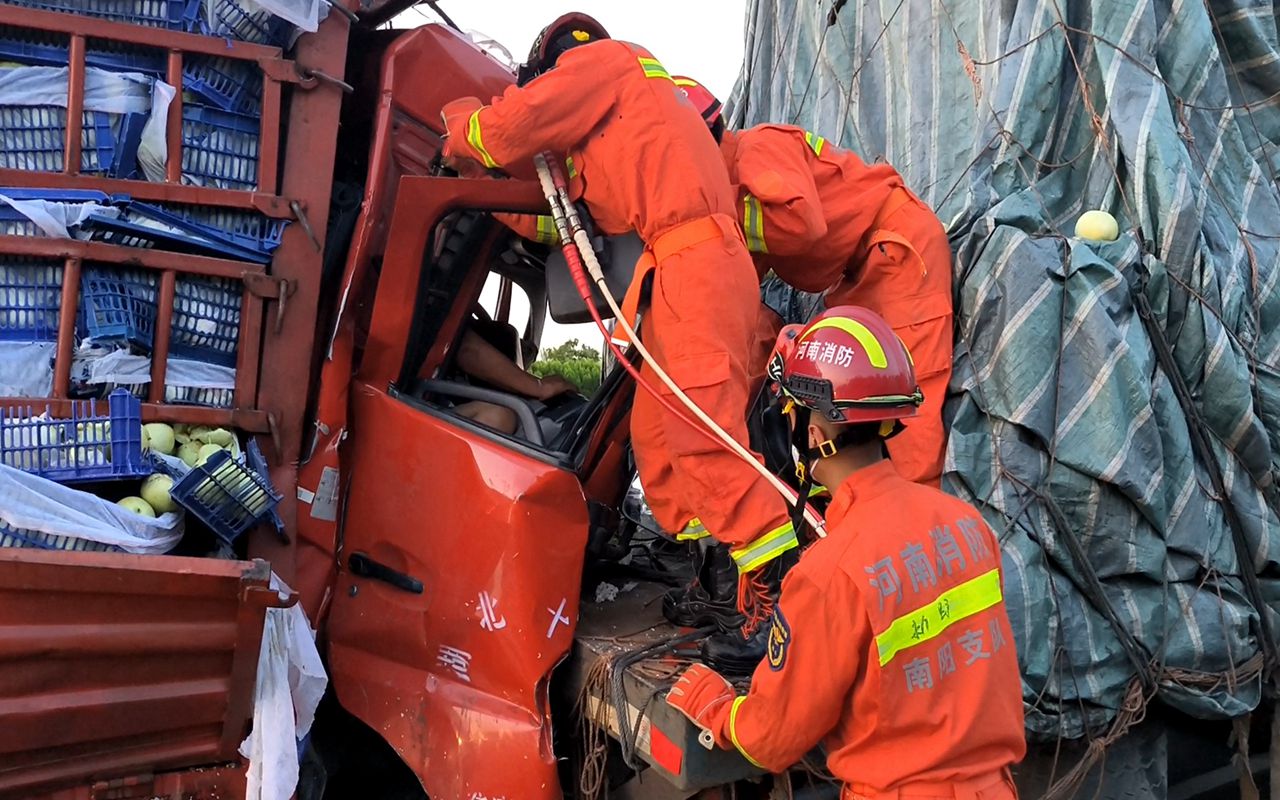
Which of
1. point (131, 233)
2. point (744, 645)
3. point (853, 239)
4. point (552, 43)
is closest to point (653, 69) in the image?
point (552, 43)

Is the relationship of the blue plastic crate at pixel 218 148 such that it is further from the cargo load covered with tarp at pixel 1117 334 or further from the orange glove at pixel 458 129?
the cargo load covered with tarp at pixel 1117 334

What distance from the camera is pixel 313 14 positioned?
2.93 metres

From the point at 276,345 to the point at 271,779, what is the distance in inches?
46.3

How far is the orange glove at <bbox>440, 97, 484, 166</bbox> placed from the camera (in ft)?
9.62

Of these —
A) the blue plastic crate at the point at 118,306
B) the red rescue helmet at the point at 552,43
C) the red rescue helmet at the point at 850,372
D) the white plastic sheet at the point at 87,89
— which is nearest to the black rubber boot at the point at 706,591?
the red rescue helmet at the point at 850,372

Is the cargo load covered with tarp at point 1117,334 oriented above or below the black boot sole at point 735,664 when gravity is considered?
above

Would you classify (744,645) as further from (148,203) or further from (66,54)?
(66,54)

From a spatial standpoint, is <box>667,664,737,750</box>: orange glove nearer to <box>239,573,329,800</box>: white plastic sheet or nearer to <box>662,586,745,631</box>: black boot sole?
<box>662,586,745,631</box>: black boot sole

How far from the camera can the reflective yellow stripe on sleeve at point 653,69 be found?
288cm

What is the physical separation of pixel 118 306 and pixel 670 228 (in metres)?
1.47

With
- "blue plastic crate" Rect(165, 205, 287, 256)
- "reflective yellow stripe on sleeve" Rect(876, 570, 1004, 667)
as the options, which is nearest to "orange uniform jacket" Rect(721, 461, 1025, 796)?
"reflective yellow stripe on sleeve" Rect(876, 570, 1004, 667)

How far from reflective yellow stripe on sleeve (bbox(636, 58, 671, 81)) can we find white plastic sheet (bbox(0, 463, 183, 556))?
69.0 inches

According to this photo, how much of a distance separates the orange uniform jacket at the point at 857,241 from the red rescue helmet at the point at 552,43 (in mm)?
550

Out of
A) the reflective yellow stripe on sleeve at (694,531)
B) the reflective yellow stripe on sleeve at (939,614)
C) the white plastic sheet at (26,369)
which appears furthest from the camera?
the reflective yellow stripe on sleeve at (694,531)
